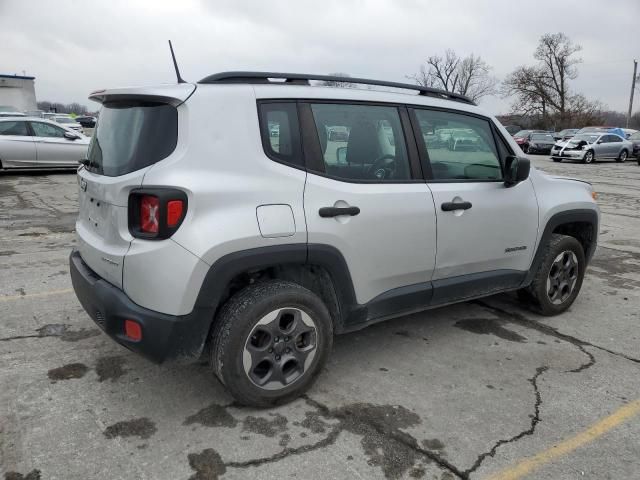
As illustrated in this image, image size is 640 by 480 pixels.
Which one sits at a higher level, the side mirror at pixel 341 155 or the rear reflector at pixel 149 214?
the side mirror at pixel 341 155

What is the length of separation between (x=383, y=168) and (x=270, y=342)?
129 centimetres

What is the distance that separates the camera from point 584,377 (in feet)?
11.3

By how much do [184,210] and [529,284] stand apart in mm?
2996

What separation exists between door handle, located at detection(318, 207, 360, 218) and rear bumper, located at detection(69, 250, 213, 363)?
0.80m

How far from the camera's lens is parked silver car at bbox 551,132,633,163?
85.5ft

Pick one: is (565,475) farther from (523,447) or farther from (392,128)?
(392,128)

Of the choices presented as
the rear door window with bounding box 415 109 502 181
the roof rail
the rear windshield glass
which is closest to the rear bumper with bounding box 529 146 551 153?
the rear door window with bounding box 415 109 502 181

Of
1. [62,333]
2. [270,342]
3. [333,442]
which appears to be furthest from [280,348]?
[62,333]

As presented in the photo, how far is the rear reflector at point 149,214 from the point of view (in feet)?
Result: 8.34

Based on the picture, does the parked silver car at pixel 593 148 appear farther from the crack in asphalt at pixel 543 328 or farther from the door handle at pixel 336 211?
the door handle at pixel 336 211

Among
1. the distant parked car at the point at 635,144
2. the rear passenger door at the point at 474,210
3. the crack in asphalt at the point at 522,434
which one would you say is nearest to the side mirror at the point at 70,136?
the rear passenger door at the point at 474,210

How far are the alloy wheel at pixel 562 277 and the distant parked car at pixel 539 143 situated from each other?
99.5 ft

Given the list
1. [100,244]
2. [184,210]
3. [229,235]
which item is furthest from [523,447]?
[100,244]

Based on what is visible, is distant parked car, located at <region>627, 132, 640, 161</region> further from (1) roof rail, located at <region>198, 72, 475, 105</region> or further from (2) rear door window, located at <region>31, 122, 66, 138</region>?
(1) roof rail, located at <region>198, 72, 475, 105</region>
